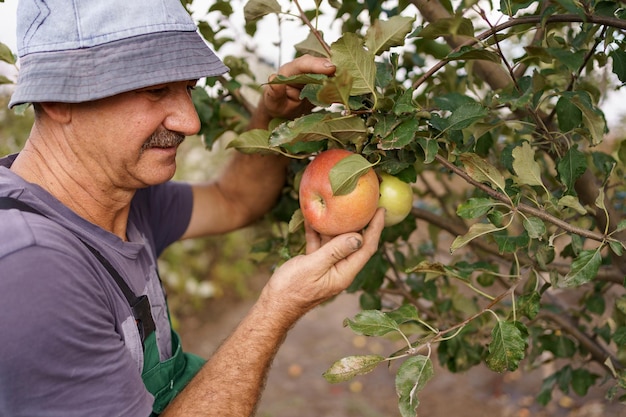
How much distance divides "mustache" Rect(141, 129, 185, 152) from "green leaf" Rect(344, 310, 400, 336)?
56 cm

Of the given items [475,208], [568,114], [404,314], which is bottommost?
[404,314]

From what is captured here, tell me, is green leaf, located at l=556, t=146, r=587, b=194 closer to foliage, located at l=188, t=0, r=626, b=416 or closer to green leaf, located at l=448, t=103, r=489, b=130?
foliage, located at l=188, t=0, r=626, b=416

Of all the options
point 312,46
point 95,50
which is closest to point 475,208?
point 312,46

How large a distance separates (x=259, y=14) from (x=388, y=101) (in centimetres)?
35

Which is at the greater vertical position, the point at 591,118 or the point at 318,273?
the point at 591,118

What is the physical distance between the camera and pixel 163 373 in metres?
1.49

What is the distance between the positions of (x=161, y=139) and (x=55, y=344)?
0.48 metres

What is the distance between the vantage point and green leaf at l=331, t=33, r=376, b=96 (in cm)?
100

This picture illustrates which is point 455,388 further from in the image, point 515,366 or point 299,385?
point 515,366

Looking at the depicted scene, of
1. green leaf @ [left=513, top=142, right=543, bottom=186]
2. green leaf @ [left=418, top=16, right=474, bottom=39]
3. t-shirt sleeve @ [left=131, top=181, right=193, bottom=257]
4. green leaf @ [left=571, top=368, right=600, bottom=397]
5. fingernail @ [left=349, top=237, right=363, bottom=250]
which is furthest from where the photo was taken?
t-shirt sleeve @ [left=131, top=181, right=193, bottom=257]

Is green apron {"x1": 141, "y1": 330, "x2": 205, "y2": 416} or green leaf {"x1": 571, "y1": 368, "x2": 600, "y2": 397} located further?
green leaf {"x1": 571, "y1": 368, "x2": 600, "y2": 397}

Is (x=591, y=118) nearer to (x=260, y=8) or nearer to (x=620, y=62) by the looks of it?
(x=620, y=62)

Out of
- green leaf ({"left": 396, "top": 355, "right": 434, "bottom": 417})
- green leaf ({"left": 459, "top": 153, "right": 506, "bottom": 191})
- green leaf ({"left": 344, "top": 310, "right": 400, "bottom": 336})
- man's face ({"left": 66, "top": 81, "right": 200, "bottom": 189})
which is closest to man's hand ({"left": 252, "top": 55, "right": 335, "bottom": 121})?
man's face ({"left": 66, "top": 81, "right": 200, "bottom": 189})

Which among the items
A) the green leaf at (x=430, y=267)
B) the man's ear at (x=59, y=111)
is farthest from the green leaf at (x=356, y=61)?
the man's ear at (x=59, y=111)
